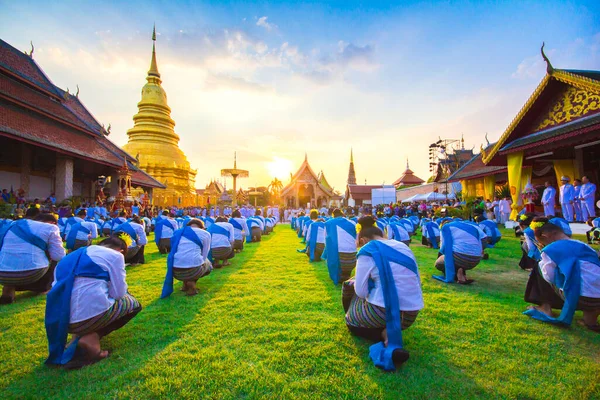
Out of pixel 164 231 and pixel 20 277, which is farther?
pixel 164 231

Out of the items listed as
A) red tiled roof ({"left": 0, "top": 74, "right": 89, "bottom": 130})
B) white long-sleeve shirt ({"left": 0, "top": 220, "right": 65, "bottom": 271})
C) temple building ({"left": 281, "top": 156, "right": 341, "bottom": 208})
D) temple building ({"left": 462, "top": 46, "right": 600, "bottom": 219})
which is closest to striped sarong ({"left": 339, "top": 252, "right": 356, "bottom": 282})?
white long-sleeve shirt ({"left": 0, "top": 220, "right": 65, "bottom": 271})

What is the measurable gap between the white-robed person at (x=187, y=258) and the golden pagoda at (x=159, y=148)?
22.9 metres

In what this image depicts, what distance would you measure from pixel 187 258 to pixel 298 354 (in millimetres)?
2601

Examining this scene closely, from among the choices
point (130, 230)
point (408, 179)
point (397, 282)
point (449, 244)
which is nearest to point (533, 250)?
point (449, 244)

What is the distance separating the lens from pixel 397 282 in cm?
251

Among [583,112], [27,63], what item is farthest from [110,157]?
[583,112]

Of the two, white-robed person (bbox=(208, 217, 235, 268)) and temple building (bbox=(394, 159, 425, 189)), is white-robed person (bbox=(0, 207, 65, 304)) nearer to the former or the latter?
white-robed person (bbox=(208, 217, 235, 268))

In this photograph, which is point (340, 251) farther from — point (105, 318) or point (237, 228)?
point (237, 228)

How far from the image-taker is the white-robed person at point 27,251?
3.98 m

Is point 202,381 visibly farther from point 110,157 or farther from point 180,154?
point 180,154

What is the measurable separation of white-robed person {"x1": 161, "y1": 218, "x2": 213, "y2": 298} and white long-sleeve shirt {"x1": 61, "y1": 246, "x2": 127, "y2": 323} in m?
1.77

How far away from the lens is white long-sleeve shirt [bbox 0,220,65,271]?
3.97 metres

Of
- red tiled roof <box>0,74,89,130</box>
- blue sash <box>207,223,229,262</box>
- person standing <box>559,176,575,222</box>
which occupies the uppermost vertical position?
red tiled roof <box>0,74,89,130</box>

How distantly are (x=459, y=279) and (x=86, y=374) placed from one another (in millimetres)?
5394
